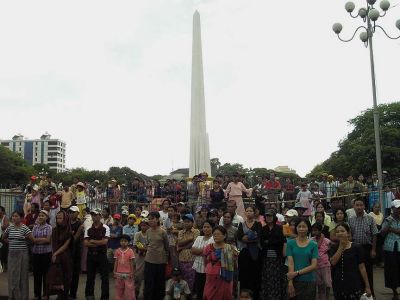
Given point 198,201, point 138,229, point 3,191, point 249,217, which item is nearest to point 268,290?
point 249,217

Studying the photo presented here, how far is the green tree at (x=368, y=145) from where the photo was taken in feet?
132

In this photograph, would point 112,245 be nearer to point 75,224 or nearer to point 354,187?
point 75,224

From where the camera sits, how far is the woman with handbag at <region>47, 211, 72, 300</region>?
7.96 meters

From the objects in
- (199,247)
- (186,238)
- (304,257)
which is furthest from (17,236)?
(304,257)

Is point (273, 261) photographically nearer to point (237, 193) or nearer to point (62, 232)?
point (62, 232)

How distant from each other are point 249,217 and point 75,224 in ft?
11.4

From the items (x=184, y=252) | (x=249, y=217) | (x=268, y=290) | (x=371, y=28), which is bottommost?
(x=268, y=290)

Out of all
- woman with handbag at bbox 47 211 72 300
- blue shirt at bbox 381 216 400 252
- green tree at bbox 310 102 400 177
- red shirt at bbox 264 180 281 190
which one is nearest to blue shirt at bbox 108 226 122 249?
woman with handbag at bbox 47 211 72 300

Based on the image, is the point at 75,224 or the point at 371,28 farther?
the point at 371,28

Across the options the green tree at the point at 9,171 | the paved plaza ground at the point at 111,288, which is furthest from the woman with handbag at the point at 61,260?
the green tree at the point at 9,171

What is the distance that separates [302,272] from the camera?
565 cm

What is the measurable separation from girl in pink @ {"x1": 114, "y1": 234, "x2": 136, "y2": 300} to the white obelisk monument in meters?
18.8

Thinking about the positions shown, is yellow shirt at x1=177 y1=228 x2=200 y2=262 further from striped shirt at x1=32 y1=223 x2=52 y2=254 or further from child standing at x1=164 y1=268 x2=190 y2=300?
striped shirt at x1=32 y1=223 x2=52 y2=254

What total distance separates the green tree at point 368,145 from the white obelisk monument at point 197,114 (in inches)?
753
